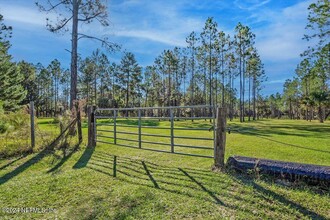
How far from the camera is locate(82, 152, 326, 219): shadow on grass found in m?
2.90

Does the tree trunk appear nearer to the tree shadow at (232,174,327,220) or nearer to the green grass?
the green grass

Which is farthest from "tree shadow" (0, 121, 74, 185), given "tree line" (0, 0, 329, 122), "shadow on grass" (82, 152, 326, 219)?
"tree line" (0, 0, 329, 122)

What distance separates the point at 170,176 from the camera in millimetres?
4207

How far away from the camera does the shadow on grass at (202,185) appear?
2903 millimetres

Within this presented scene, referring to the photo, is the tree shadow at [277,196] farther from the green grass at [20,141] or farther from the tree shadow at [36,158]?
the green grass at [20,141]

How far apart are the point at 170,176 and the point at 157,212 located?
1.44 meters

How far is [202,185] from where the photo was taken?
3693mm

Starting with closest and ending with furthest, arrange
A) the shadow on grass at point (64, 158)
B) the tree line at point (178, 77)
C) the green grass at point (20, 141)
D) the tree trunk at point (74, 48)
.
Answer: the shadow on grass at point (64, 158) < the green grass at point (20, 141) < the tree trunk at point (74, 48) < the tree line at point (178, 77)

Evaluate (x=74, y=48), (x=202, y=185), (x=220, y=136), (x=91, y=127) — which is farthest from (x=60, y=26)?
(x=202, y=185)

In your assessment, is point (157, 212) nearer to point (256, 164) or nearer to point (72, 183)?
point (72, 183)

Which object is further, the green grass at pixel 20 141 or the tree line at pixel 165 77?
the tree line at pixel 165 77

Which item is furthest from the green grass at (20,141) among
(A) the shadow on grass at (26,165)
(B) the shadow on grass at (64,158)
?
(B) the shadow on grass at (64,158)

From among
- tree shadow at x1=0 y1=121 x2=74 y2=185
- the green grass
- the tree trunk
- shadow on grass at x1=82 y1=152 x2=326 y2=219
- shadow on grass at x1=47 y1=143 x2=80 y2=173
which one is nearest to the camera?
shadow on grass at x1=82 y1=152 x2=326 y2=219

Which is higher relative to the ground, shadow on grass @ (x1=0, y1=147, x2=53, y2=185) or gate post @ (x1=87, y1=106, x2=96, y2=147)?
gate post @ (x1=87, y1=106, x2=96, y2=147)
